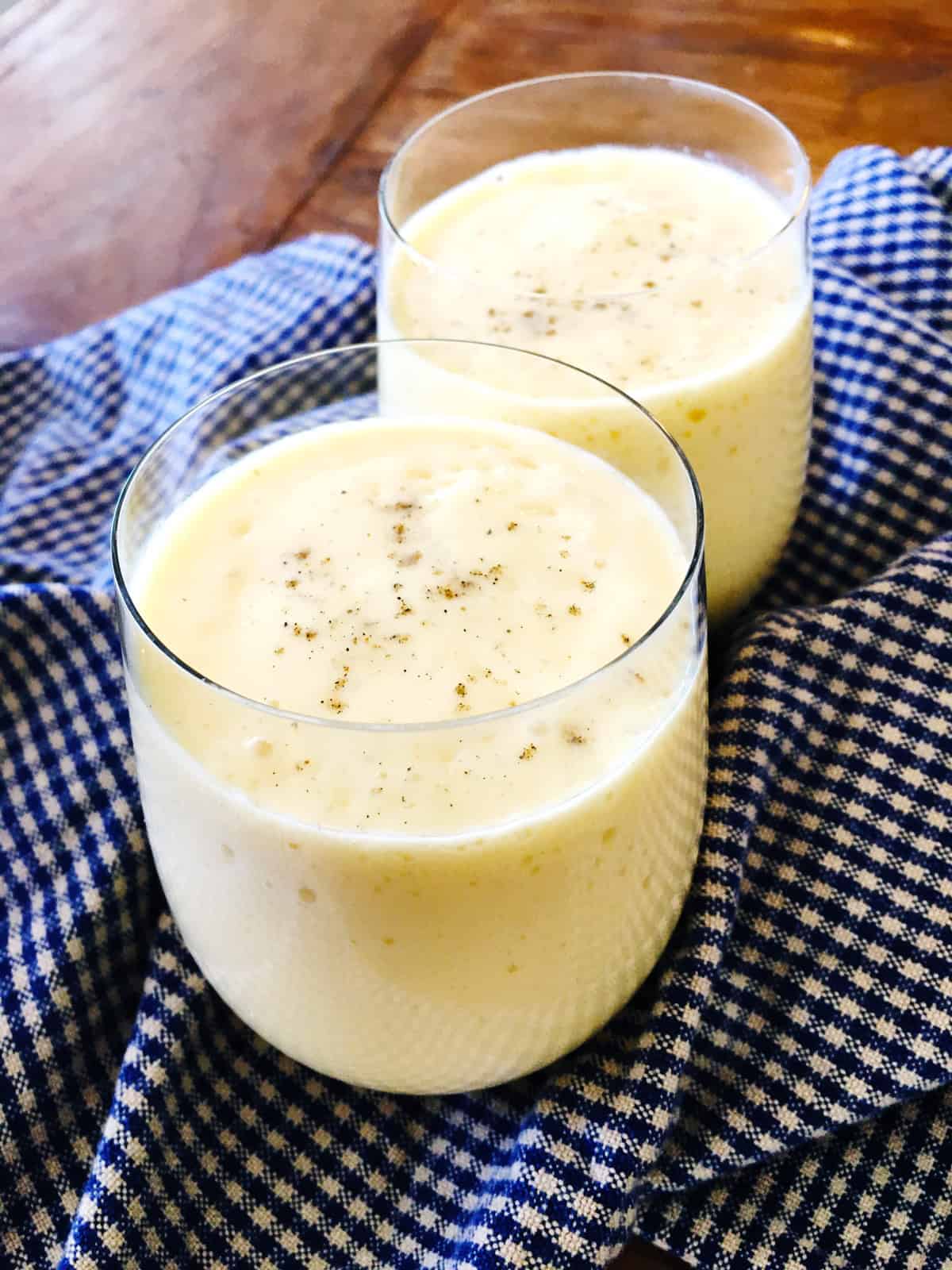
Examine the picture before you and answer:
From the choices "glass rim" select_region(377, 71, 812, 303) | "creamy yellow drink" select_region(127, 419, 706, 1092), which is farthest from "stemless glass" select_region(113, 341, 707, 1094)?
"glass rim" select_region(377, 71, 812, 303)

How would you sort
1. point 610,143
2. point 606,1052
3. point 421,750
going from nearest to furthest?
point 421,750 → point 606,1052 → point 610,143

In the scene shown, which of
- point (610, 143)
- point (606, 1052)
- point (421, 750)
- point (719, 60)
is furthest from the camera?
point (719, 60)

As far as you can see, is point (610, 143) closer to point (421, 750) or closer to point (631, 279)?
point (631, 279)

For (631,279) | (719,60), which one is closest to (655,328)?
(631,279)

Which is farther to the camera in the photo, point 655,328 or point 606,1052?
point 655,328

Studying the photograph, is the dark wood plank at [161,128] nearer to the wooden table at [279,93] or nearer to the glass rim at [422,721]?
the wooden table at [279,93]

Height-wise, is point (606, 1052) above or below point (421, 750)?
below

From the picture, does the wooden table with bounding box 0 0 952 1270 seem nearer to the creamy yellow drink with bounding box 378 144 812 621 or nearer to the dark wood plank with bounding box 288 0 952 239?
the dark wood plank with bounding box 288 0 952 239
